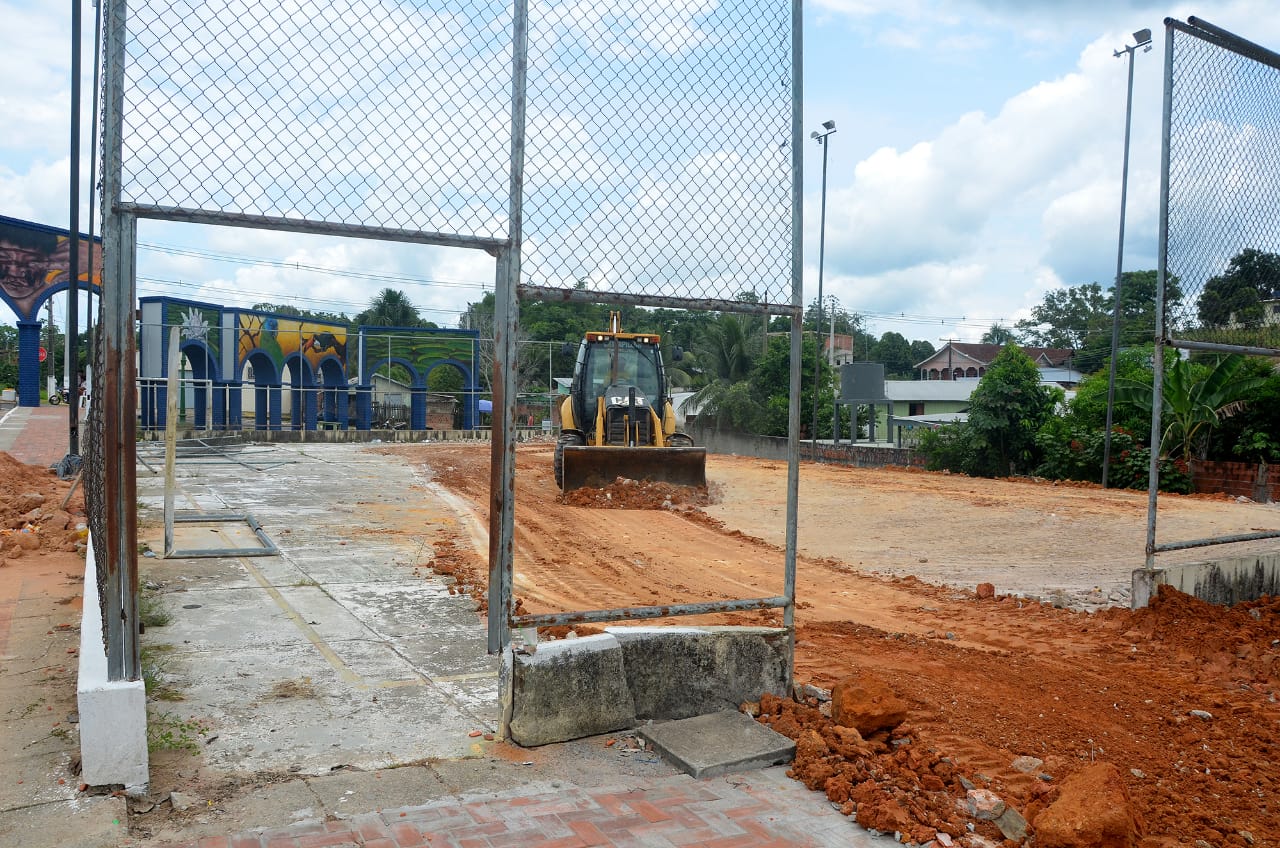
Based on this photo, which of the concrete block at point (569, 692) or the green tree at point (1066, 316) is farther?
the green tree at point (1066, 316)

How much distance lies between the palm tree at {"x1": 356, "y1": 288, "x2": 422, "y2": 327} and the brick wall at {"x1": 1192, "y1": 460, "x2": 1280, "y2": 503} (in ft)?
179

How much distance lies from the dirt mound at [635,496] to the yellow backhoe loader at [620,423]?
24 cm

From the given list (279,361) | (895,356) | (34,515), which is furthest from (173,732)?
(895,356)

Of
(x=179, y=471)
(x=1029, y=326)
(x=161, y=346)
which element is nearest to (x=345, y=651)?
(x=179, y=471)

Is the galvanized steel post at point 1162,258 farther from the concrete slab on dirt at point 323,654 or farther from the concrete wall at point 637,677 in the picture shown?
the concrete slab on dirt at point 323,654

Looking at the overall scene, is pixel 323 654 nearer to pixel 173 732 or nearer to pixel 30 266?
pixel 173 732

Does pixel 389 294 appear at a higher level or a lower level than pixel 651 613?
higher

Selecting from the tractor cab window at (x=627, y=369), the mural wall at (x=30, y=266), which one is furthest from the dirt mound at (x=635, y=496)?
the mural wall at (x=30, y=266)

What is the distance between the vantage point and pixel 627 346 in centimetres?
1789

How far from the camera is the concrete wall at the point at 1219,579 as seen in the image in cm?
735

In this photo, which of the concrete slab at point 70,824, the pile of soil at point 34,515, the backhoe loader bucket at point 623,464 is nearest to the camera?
the concrete slab at point 70,824

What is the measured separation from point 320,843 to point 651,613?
185 cm

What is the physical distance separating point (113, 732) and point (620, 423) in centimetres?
1296

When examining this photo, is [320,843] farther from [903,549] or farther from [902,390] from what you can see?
[902,390]
